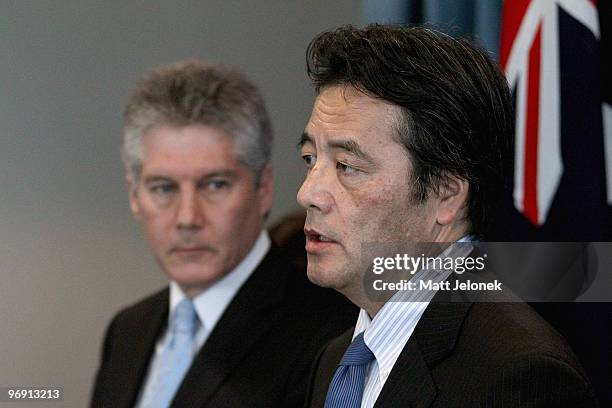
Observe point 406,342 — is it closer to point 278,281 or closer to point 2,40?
point 278,281

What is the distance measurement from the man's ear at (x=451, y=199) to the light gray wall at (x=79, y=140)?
705 mm

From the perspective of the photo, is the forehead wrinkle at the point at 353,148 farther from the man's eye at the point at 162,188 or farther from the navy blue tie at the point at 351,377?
the man's eye at the point at 162,188

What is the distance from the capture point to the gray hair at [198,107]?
1751mm

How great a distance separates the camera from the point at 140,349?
1.75 m

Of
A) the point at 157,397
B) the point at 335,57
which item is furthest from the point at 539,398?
the point at 157,397

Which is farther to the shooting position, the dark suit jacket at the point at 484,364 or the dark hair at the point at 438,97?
the dark hair at the point at 438,97

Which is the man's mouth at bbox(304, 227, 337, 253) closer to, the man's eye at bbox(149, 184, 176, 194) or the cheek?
the cheek

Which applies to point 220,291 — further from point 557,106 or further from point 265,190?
point 557,106

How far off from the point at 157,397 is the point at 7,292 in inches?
12.2

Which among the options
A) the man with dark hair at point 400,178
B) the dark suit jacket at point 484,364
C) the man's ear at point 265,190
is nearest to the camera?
the dark suit jacket at point 484,364

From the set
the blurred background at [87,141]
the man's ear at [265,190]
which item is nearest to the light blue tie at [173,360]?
the blurred background at [87,141]

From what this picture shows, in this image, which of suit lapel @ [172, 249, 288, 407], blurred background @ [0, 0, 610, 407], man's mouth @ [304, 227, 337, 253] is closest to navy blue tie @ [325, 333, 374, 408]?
man's mouth @ [304, 227, 337, 253]

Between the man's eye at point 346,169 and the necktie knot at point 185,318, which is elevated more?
the man's eye at point 346,169

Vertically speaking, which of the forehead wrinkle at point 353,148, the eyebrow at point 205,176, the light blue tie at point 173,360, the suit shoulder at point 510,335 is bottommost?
the light blue tie at point 173,360
